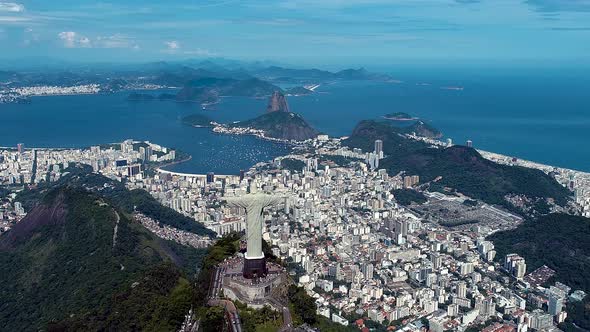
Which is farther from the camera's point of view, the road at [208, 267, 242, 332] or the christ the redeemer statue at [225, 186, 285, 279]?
the christ the redeemer statue at [225, 186, 285, 279]

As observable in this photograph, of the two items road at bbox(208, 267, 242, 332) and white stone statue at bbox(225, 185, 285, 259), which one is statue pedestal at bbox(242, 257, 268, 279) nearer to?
white stone statue at bbox(225, 185, 285, 259)

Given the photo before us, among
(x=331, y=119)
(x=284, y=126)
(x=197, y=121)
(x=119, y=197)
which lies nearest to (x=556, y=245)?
(x=119, y=197)

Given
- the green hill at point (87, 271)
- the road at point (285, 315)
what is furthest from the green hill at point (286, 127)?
the road at point (285, 315)

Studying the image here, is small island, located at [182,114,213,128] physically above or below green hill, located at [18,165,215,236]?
above

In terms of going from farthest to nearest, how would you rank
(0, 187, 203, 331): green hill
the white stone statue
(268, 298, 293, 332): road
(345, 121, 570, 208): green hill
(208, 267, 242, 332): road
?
(345, 121, 570, 208): green hill
(0, 187, 203, 331): green hill
the white stone statue
(268, 298, 293, 332): road
(208, 267, 242, 332): road

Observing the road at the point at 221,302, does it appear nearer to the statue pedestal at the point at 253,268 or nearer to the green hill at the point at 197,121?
the statue pedestal at the point at 253,268

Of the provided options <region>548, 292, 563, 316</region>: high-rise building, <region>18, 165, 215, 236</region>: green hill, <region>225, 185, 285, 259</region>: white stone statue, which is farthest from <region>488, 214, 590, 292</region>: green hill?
<region>225, 185, 285, 259</region>: white stone statue

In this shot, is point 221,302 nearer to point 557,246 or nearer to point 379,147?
point 557,246
